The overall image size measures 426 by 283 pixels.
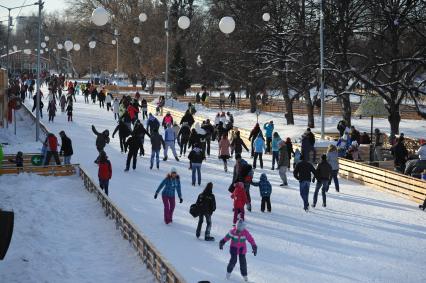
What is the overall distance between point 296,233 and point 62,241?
188 inches

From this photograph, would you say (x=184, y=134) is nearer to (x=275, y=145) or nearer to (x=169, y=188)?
(x=275, y=145)

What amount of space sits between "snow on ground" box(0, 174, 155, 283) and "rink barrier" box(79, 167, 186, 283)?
15cm

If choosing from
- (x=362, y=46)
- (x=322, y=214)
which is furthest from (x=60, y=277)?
(x=362, y=46)

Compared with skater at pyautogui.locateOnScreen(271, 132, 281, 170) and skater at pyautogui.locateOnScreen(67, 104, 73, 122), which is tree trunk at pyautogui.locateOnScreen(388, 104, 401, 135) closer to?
skater at pyautogui.locateOnScreen(271, 132, 281, 170)

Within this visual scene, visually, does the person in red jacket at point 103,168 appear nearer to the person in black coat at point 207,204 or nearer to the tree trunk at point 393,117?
the person in black coat at point 207,204

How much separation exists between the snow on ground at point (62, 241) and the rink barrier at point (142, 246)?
15 centimetres

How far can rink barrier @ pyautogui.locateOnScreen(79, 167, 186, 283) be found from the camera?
314 inches

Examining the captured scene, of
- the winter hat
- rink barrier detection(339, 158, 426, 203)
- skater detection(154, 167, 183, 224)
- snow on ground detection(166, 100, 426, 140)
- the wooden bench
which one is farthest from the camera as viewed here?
snow on ground detection(166, 100, 426, 140)

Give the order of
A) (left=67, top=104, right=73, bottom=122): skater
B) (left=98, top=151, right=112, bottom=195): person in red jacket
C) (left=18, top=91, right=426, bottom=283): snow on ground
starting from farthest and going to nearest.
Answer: (left=67, top=104, right=73, bottom=122): skater
(left=98, top=151, right=112, bottom=195): person in red jacket
(left=18, top=91, right=426, bottom=283): snow on ground

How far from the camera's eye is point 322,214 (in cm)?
Answer: 1365

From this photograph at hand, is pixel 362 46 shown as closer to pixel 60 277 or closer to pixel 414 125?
pixel 414 125

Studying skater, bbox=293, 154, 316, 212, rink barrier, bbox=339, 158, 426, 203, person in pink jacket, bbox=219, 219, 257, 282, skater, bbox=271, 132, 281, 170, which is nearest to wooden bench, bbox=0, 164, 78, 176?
skater, bbox=271, 132, 281, 170

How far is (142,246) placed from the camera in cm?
962

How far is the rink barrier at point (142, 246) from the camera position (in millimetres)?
7977
